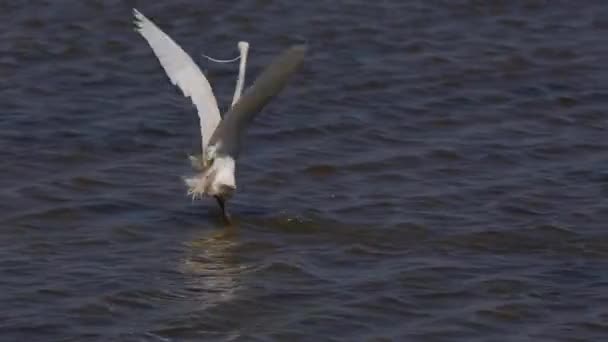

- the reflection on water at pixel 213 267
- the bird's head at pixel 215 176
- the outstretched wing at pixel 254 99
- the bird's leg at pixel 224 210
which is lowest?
the reflection on water at pixel 213 267

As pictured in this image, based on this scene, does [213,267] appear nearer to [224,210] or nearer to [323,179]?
[224,210]

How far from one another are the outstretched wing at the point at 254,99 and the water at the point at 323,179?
1.68 feet

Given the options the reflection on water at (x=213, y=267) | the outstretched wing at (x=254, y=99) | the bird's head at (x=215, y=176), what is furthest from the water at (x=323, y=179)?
the outstretched wing at (x=254, y=99)

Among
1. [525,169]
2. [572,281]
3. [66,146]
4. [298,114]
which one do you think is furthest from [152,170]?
[572,281]

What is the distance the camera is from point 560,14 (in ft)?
38.0

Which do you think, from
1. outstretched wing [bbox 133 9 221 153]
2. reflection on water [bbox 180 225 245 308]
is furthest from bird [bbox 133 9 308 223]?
reflection on water [bbox 180 225 245 308]

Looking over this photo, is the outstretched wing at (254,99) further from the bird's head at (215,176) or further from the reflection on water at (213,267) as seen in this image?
the reflection on water at (213,267)

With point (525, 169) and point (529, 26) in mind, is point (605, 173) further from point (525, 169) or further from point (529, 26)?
point (529, 26)

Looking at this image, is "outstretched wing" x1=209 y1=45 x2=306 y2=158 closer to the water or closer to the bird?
the bird

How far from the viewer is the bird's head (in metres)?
7.63

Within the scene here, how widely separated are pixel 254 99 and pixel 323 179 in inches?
70.0

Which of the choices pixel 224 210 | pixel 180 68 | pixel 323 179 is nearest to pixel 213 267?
pixel 224 210

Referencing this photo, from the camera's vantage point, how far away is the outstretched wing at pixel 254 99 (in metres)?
6.41

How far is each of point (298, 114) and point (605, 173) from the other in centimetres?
190
